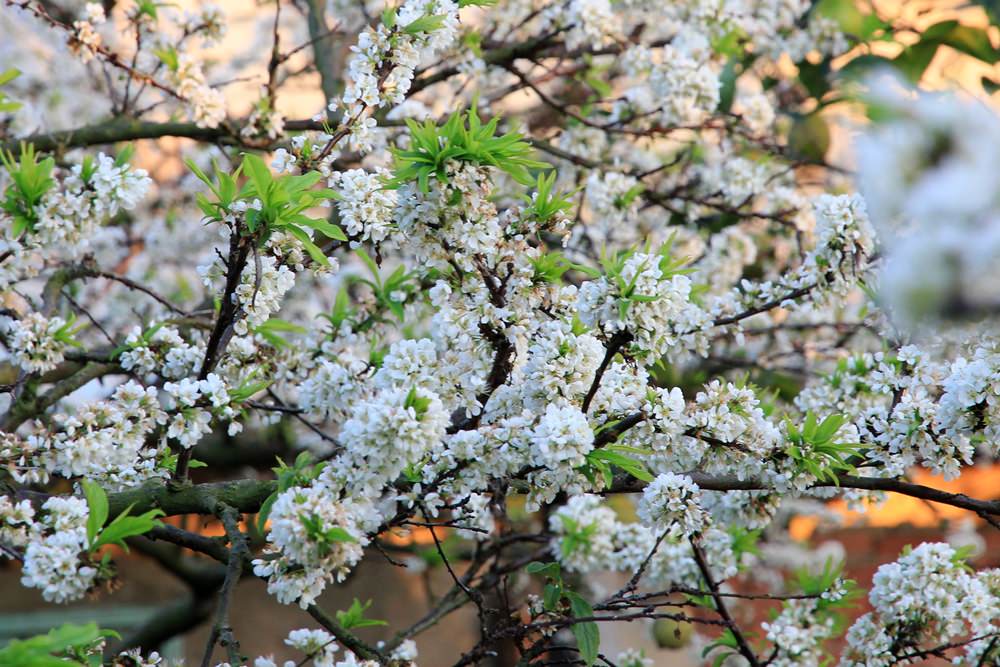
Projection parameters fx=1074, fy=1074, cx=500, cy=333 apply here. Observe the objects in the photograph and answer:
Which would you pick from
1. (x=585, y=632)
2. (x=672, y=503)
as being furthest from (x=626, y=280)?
(x=585, y=632)

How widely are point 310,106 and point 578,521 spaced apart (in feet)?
11.4

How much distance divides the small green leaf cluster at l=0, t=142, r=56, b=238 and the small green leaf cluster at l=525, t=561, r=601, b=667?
1334 mm

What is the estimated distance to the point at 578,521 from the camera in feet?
9.14

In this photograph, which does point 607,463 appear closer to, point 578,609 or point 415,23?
point 578,609

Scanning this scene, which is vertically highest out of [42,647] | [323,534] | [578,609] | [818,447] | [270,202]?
[270,202]

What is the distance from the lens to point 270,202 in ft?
6.51

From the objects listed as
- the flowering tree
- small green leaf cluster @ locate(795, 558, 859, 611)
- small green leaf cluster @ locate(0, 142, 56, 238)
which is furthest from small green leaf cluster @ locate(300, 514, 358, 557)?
small green leaf cluster @ locate(795, 558, 859, 611)

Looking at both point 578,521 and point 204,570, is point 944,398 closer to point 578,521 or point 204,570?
point 578,521

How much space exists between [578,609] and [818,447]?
62cm

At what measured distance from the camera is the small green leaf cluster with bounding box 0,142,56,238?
232 centimetres

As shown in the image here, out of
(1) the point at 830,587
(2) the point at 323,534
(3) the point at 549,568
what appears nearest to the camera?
(2) the point at 323,534

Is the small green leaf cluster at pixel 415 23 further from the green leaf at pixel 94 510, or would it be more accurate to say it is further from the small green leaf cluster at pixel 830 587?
the small green leaf cluster at pixel 830 587

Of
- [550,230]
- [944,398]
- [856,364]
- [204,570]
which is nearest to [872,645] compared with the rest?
[856,364]

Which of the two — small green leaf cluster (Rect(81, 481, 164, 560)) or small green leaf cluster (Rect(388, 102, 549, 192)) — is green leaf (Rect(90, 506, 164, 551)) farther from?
small green leaf cluster (Rect(388, 102, 549, 192))
